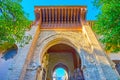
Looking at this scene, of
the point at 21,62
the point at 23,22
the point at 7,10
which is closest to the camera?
the point at 7,10

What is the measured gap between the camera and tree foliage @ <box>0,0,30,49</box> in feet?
17.1

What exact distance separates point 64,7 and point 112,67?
5409 millimetres

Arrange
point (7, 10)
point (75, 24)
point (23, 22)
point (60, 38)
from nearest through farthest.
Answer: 1. point (7, 10)
2. point (23, 22)
3. point (60, 38)
4. point (75, 24)

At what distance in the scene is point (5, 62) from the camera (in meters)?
10.8

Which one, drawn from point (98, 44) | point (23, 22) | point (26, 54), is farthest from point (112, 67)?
point (23, 22)

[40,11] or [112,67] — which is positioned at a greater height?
[40,11]

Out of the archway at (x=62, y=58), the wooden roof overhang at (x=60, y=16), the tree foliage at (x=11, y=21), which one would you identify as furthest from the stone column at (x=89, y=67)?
the tree foliage at (x=11, y=21)

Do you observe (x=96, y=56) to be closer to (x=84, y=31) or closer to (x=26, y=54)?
(x=84, y=31)

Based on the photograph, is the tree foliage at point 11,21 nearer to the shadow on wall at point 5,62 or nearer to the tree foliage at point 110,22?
the tree foliage at point 110,22

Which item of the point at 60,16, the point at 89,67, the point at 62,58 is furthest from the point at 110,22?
the point at 62,58

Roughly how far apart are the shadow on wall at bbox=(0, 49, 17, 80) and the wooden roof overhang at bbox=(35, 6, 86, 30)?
2.61 m

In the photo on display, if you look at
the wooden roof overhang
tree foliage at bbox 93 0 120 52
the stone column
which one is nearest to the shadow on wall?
the wooden roof overhang

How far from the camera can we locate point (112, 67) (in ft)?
28.6

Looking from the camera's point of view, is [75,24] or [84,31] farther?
[75,24]
